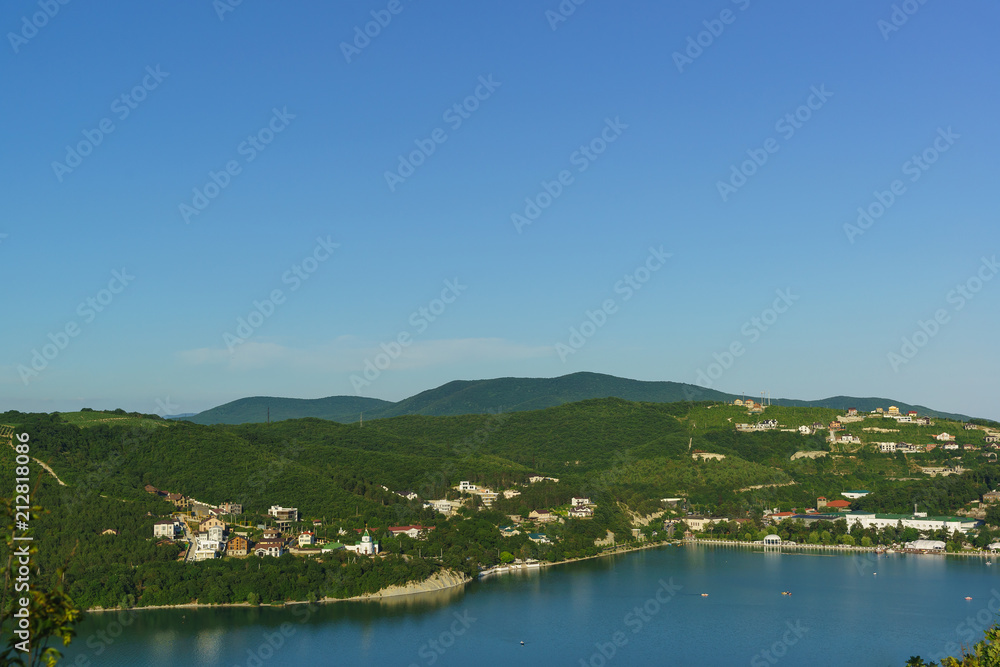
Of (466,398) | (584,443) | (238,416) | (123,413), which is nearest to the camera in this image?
(123,413)

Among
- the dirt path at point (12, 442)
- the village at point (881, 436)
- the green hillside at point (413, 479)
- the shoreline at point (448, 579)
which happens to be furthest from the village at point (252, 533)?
the village at point (881, 436)

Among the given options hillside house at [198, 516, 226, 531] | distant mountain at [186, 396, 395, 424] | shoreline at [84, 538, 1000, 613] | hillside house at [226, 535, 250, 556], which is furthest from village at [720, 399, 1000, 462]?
distant mountain at [186, 396, 395, 424]

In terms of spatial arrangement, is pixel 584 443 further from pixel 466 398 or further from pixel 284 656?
pixel 466 398

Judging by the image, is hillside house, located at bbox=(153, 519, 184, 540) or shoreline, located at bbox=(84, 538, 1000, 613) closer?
shoreline, located at bbox=(84, 538, 1000, 613)

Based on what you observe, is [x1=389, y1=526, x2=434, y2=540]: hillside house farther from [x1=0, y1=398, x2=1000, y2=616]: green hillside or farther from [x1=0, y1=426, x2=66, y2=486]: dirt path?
[x1=0, y1=426, x2=66, y2=486]: dirt path

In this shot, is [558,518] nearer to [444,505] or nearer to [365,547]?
[444,505]

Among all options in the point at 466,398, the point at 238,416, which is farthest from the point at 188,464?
the point at 238,416
